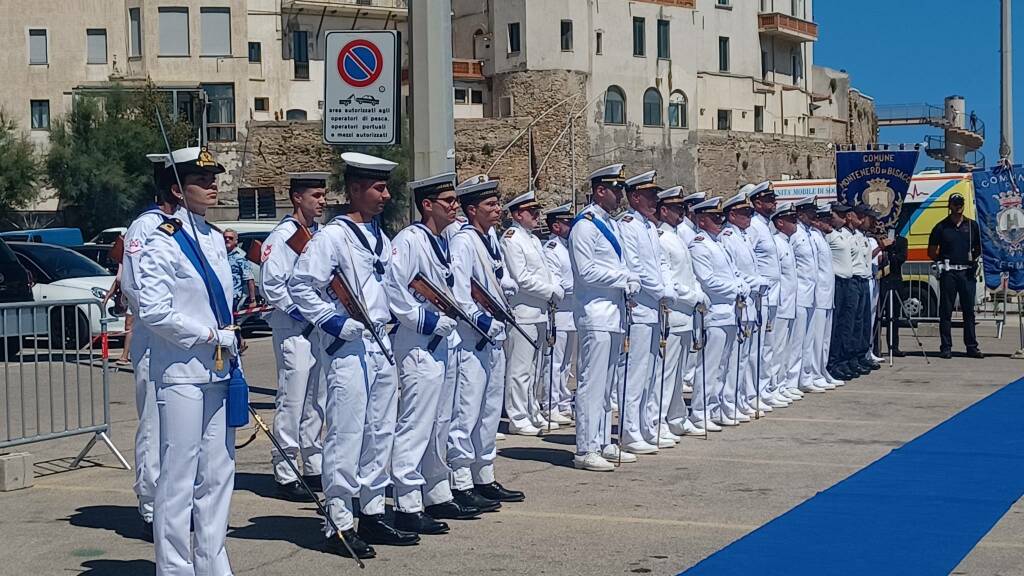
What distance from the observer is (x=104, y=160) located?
5497 centimetres

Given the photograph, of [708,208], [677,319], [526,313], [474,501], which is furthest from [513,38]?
[474,501]

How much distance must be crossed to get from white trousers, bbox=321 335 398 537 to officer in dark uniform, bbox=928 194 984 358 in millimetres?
12554

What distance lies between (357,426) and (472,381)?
1.50 m

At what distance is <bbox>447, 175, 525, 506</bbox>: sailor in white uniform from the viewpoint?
29.3 feet

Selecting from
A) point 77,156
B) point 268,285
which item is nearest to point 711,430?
point 268,285

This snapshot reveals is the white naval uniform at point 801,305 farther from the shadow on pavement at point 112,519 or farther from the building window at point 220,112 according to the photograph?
the building window at point 220,112

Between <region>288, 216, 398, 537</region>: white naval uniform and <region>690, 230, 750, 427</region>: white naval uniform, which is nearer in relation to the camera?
<region>288, 216, 398, 537</region>: white naval uniform

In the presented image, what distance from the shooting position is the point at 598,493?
31.9ft

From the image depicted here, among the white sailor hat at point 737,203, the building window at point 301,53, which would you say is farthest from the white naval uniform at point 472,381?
the building window at point 301,53

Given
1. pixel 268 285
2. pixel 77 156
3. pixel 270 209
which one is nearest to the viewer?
pixel 268 285

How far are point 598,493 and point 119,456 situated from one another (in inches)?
145

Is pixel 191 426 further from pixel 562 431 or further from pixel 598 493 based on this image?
pixel 562 431

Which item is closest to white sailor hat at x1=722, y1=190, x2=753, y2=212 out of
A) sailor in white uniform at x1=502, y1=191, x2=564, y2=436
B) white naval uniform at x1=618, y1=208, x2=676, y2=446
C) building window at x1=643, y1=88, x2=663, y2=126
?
sailor in white uniform at x1=502, y1=191, x2=564, y2=436

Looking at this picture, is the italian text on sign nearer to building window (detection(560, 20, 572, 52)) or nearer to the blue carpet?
the blue carpet
